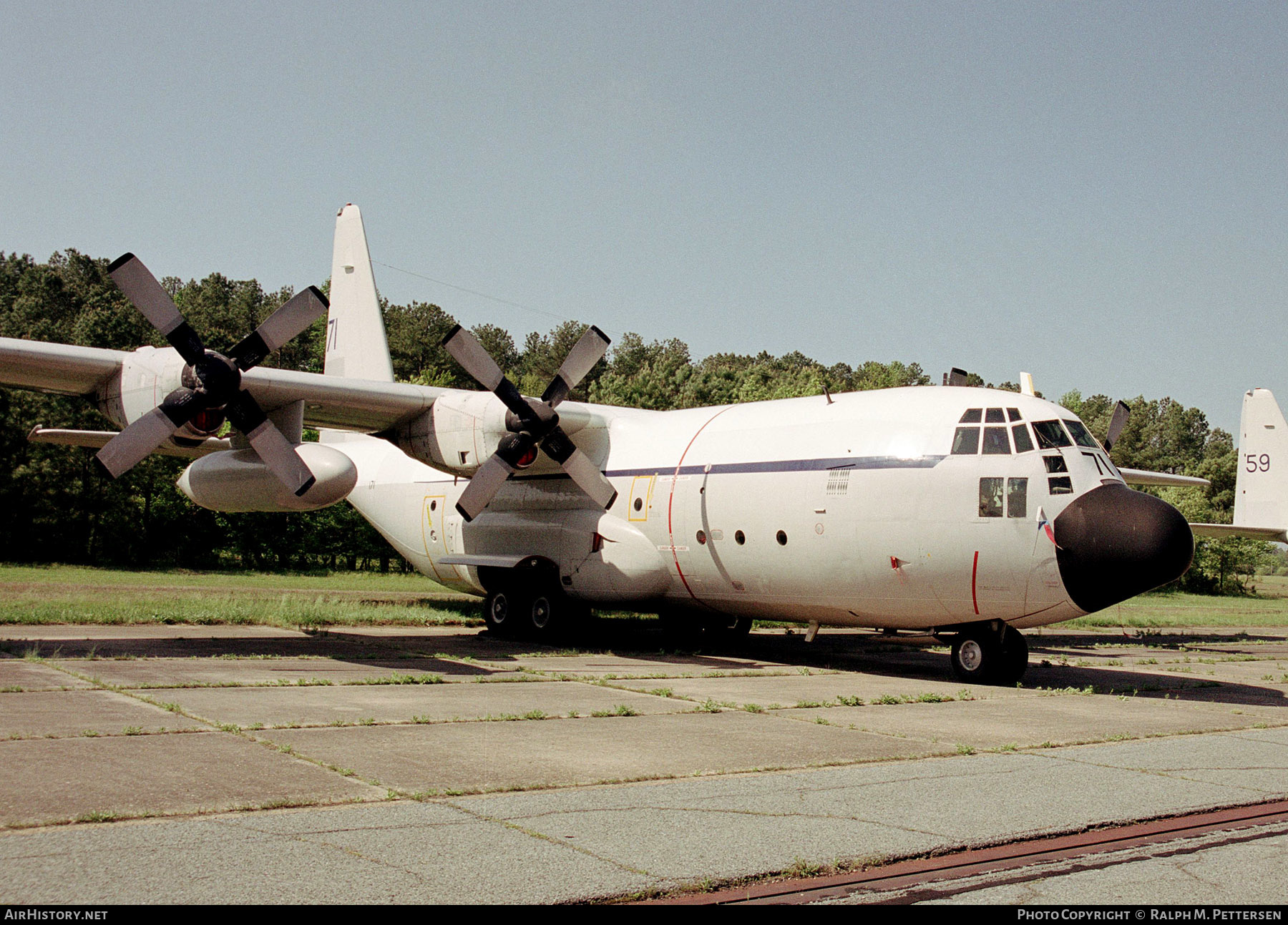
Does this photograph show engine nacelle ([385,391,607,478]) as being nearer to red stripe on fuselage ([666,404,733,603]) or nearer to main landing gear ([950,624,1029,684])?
red stripe on fuselage ([666,404,733,603])

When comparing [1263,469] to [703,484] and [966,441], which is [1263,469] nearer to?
[966,441]

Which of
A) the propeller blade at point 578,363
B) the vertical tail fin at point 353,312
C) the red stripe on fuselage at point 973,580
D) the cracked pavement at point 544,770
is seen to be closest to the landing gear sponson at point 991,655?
the cracked pavement at point 544,770

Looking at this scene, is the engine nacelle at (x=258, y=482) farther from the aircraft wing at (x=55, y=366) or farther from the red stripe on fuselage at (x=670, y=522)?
the red stripe on fuselage at (x=670, y=522)

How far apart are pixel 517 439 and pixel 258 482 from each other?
384 centimetres

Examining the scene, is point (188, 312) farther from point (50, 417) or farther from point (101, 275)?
point (50, 417)

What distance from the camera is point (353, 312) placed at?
76.8ft

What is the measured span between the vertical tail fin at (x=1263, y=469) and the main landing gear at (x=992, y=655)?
15950 mm

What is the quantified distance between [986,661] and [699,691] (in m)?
4.33

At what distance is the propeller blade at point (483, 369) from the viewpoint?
52.4ft

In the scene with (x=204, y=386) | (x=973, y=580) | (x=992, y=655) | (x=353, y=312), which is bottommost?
(x=992, y=655)

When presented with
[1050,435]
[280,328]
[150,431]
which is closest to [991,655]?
[1050,435]

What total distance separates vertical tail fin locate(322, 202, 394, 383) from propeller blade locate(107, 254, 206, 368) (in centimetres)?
812

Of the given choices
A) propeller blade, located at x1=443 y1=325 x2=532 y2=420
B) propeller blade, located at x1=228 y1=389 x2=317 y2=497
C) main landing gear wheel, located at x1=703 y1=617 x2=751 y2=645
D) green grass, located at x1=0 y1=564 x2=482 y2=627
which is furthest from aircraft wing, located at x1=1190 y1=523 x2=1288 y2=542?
propeller blade, located at x1=228 y1=389 x2=317 y2=497

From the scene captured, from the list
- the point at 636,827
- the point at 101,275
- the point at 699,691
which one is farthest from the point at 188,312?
the point at 636,827
